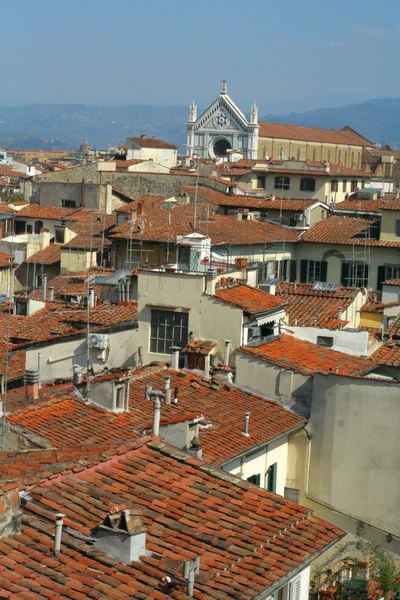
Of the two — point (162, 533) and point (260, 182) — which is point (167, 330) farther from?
point (260, 182)

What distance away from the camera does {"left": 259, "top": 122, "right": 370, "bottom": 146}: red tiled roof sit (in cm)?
11806

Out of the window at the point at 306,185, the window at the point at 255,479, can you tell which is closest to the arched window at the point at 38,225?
the window at the point at 306,185

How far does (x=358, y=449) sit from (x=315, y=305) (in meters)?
9.27

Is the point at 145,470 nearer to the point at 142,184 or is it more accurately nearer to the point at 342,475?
the point at 342,475

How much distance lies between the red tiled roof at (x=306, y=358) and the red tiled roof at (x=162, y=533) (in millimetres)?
6123

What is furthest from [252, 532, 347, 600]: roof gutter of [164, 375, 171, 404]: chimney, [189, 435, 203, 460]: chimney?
[164, 375, 171, 404]: chimney

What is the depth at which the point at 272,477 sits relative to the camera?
50.5ft

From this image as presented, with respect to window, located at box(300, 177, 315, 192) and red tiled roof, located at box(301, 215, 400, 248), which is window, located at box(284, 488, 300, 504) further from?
window, located at box(300, 177, 315, 192)

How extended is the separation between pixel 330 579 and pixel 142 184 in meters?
39.5

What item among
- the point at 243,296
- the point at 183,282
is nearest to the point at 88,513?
the point at 183,282

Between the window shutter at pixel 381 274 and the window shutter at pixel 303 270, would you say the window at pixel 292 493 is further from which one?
the window shutter at pixel 303 270

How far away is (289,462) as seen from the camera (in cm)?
1594

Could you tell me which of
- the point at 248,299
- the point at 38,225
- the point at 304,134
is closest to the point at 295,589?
the point at 248,299

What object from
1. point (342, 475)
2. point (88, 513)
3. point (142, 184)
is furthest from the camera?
point (142, 184)
